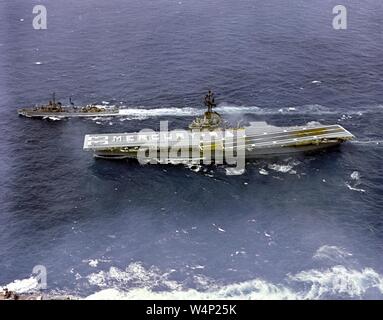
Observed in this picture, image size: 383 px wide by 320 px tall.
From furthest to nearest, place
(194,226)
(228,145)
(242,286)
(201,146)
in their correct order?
(228,145), (201,146), (194,226), (242,286)

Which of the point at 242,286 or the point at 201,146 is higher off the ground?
the point at 201,146

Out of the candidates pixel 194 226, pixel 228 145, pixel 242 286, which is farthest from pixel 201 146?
pixel 242 286

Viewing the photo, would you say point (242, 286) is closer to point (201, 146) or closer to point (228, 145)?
point (201, 146)

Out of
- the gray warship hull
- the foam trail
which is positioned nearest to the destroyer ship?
the gray warship hull

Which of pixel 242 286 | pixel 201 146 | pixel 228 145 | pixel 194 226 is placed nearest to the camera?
pixel 242 286

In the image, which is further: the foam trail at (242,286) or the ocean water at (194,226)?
the ocean water at (194,226)

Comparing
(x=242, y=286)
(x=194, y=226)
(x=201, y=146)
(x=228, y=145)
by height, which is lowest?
(x=242, y=286)

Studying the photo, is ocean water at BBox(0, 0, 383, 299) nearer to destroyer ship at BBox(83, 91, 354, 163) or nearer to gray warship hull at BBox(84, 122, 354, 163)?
gray warship hull at BBox(84, 122, 354, 163)

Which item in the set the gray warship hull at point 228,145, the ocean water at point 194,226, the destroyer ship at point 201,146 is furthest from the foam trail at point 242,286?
the gray warship hull at point 228,145

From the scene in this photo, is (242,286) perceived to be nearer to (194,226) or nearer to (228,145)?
(194,226)

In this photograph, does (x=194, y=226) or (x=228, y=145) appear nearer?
(x=194, y=226)

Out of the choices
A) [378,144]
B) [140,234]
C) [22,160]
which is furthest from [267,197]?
[22,160]

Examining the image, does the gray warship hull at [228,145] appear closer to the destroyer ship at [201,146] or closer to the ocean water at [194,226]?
the destroyer ship at [201,146]
